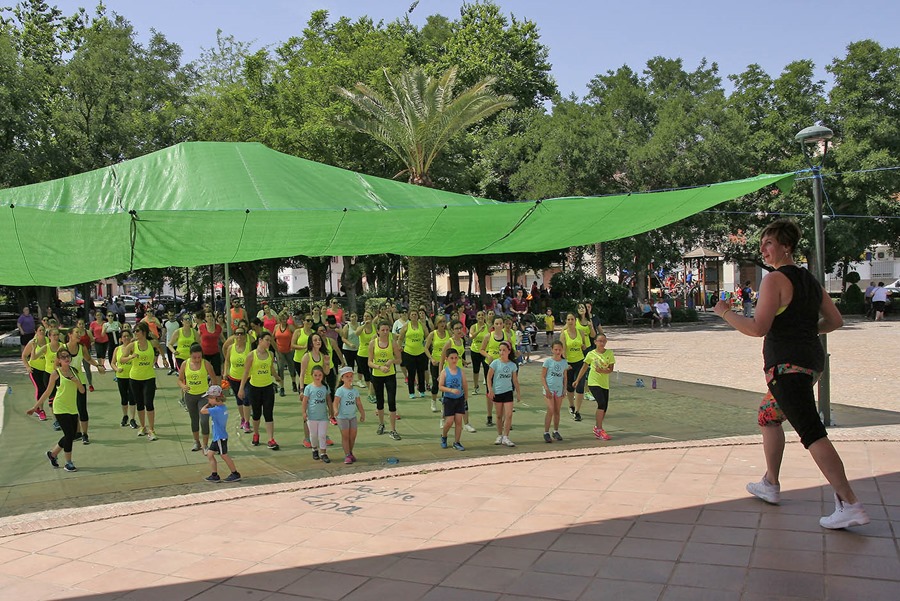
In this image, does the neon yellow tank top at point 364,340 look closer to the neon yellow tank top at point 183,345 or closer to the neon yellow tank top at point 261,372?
the neon yellow tank top at point 183,345

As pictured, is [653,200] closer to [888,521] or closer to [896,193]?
[888,521]

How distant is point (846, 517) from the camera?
4883 millimetres

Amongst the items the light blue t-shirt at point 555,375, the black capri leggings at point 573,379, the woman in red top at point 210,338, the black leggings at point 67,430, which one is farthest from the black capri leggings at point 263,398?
the black capri leggings at point 573,379

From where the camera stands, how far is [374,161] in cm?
2697

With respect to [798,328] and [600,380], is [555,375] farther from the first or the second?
[798,328]

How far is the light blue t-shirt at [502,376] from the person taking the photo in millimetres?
9930

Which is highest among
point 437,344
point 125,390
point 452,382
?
point 437,344

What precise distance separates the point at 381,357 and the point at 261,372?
186cm

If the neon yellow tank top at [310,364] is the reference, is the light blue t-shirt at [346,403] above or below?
below

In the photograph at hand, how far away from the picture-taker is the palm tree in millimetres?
21453

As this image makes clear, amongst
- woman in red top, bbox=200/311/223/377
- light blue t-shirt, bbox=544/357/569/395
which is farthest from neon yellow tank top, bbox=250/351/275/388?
light blue t-shirt, bbox=544/357/569/395

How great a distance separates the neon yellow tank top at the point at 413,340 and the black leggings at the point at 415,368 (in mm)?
242

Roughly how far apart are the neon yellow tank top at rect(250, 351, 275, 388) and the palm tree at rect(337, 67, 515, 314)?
40.8 ft

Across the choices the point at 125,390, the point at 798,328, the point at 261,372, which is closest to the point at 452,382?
the point at 261,372
